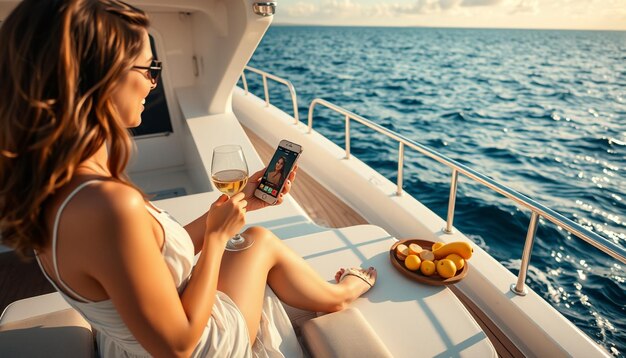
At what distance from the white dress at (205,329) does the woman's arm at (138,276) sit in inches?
3.4

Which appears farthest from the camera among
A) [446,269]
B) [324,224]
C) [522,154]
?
[522,154]

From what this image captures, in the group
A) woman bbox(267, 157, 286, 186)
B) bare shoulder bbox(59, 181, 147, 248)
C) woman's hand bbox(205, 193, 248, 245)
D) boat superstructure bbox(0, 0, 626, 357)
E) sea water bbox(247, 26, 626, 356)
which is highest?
bare shoulder bbox(59, 181, 147, 248)

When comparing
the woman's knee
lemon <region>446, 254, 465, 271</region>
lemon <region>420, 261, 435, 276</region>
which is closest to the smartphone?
the woman's knee

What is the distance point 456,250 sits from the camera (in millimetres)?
1774

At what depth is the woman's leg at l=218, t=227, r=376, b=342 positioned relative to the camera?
130cm

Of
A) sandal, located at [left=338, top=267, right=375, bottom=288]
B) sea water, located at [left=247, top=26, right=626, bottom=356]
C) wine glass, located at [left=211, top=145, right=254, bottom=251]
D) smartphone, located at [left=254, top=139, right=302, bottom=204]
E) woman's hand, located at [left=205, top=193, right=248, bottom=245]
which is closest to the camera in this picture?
woman's hand, located at [left=205, top=193, right=248, bottom=245]

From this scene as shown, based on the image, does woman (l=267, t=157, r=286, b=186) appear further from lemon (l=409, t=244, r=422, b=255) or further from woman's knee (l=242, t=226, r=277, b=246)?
lemon (l=409, t=244, r=422, b=255)

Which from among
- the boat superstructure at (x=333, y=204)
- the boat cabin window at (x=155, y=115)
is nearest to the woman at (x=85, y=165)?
the boat superstructure at (x=333, y=204)

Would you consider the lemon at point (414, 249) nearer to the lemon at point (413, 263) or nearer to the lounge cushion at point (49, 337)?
the lemon at point (413, 263)

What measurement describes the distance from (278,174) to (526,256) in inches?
46.4

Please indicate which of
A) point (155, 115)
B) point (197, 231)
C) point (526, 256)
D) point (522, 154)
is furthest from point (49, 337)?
point (522, 154)

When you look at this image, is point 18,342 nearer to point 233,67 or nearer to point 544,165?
point 233,67

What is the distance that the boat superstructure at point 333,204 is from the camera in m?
1.55

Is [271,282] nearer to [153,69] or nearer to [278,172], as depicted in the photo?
[278,172]
